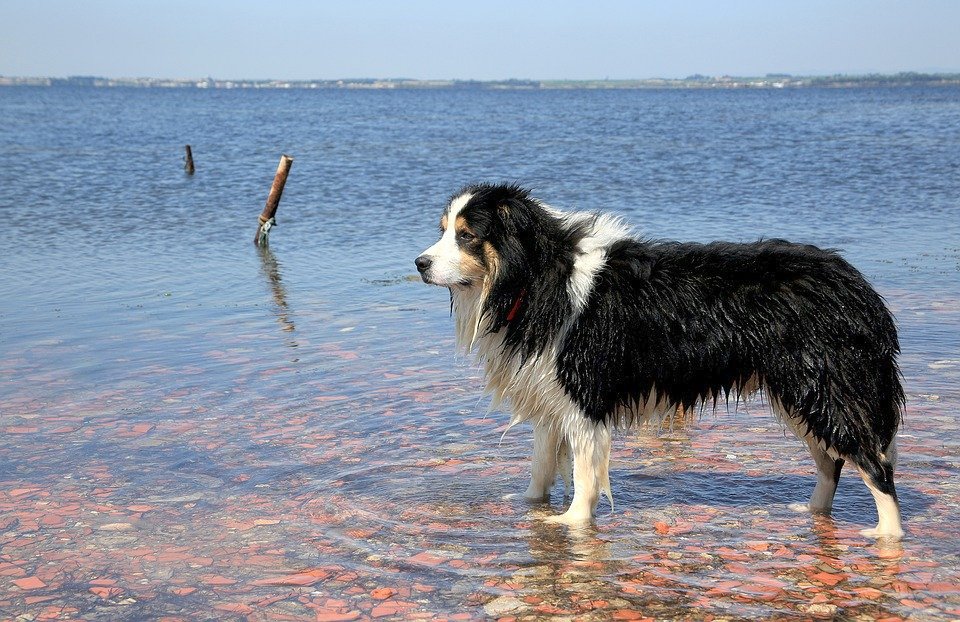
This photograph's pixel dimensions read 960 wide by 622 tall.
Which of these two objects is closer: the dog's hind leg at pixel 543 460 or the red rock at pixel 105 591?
the red rock at pixel 105 591

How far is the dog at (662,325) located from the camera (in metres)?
4.84

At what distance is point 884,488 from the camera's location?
499 centimetres

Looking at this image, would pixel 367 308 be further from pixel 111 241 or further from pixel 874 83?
pixel 874 83

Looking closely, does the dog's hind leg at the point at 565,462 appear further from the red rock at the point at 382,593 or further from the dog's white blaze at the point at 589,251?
the red rock at the point at 382,593

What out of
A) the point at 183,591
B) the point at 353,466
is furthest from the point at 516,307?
the point at 183,591

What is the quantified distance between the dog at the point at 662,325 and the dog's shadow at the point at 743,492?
1.52 ft

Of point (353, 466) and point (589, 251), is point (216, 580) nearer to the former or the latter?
point (353, 466)

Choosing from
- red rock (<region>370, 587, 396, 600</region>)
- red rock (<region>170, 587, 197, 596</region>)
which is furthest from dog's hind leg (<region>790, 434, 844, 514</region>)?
red rock (<region>170, 587, 197, 596</region>)

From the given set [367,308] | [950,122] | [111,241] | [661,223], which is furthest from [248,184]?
[950,122]

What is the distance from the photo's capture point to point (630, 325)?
4.99 m

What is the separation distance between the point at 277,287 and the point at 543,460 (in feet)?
25.2

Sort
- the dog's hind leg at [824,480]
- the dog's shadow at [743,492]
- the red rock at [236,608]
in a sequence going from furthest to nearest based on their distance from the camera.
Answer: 1. the dog's shadow at [743,492]
2. the dog's hind leg at [824,480]
3. the red rock at [236,608]

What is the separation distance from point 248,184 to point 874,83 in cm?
16554

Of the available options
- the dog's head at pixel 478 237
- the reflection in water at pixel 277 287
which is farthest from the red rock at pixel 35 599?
the reflection in water at pixel 277 287
